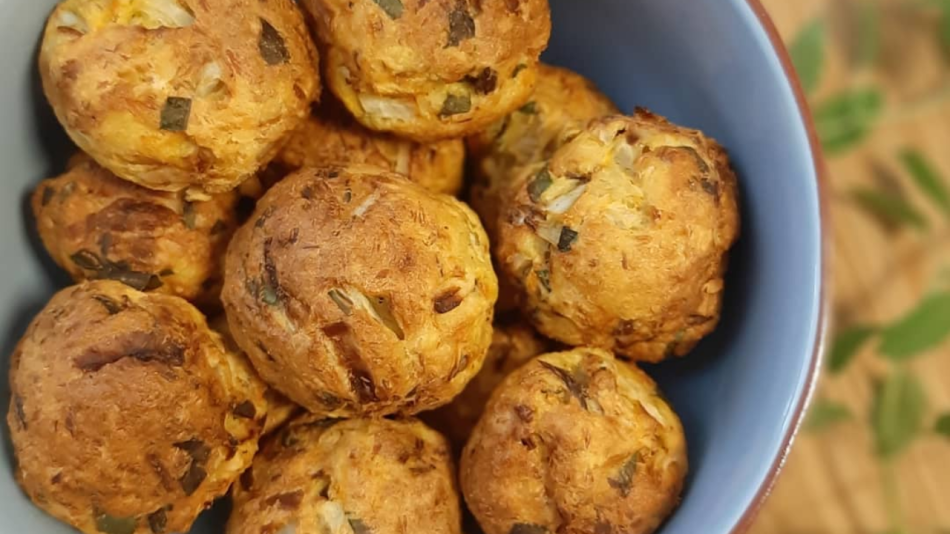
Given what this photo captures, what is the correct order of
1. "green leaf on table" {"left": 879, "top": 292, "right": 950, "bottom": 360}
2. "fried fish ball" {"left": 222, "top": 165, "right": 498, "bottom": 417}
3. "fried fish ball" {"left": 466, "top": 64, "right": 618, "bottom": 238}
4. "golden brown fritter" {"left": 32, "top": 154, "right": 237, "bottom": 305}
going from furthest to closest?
"green leaf on table" {"left": 879, "top": 292, "right": 950, "bottom": 360} < "fried fish ball" {"left": 466, "top": 64, "right": 618, "bottom": 238} < "golden brown fritter" {"left": 32, "top": 154, "right": 237, "bottom": 305} < "fried fish ball" {"left": 222, "top": 165, "right": 498, "bottom": 417}

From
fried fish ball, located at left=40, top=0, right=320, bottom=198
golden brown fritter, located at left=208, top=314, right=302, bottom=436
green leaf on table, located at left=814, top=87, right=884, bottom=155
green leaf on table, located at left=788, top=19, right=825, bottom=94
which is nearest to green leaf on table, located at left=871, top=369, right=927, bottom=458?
green leaf on table, located at left=814, top=87, right=884, bottom=155

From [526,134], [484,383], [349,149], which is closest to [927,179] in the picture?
[526,134]

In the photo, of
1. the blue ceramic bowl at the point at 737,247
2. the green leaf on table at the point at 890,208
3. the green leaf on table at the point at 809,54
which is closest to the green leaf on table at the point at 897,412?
the green leaf on table at the point at 890,208

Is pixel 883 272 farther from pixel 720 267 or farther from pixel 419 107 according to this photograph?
pixel 419 107

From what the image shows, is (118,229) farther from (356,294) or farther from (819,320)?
(819,320)

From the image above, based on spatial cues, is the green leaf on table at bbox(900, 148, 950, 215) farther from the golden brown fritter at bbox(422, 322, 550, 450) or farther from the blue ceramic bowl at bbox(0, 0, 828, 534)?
the golden brown fritter at bbox(422, 322, 550, 450)

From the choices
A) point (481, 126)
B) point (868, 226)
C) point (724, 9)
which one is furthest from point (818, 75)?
point (481, 126)

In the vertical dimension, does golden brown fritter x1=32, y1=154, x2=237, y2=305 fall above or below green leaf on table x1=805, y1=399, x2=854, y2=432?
→ above

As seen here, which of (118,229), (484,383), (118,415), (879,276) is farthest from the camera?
(879,276)
